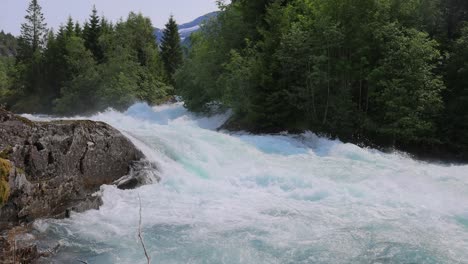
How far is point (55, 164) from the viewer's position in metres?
8.20

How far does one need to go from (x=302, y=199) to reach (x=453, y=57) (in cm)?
1219

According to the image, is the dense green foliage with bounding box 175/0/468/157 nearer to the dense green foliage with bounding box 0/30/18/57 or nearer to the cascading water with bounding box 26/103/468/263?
the cascading water with bounding box 26/103/468/263

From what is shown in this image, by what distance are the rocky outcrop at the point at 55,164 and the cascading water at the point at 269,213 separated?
39cm

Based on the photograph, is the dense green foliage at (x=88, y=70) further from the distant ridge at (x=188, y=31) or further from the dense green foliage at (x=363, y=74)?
the dense green foliage at (x=363, y=74)

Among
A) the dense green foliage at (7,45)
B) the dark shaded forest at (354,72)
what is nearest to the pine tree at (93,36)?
the dark shaded forest at (354,72)

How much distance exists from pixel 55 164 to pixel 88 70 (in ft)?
105

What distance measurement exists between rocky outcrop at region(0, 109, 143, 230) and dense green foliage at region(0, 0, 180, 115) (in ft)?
79.7

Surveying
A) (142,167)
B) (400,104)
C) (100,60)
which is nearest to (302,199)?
(142,167)

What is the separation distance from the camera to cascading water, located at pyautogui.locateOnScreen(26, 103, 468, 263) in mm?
6586

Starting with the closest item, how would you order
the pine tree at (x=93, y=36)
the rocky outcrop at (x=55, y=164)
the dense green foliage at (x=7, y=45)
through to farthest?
the rocky outcrop at (x=55, y=164)
the pine tree at (x=93, y=36)
the dense green foliage at (x=7, y=45)

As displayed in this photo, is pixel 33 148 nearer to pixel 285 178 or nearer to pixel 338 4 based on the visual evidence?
pixel 285 178

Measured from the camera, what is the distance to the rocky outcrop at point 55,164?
720 cm

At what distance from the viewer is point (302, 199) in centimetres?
971

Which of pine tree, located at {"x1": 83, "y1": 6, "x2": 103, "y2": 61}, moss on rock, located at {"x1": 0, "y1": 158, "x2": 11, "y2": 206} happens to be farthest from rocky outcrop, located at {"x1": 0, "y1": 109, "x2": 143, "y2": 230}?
pine tree, located at {"x1": 83, "y1": 6, "x2": 103, "y2": 61}
